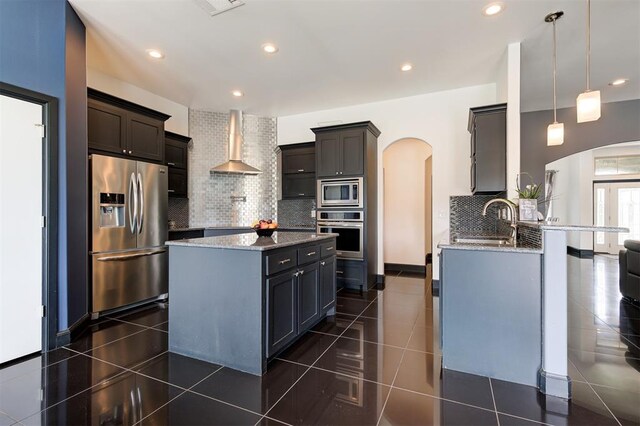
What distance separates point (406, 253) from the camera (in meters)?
5.98

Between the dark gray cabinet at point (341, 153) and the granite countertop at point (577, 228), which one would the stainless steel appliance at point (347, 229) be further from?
the granite countertop at point (577, 228)

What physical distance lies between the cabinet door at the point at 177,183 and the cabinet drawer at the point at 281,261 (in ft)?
10.2

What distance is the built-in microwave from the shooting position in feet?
14.8

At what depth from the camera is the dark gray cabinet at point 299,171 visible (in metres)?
5.38

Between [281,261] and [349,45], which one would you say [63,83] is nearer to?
[281,261]

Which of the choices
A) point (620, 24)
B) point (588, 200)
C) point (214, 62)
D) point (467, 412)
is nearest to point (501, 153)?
point (620, 24)

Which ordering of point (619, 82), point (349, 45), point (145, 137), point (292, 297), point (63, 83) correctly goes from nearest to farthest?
point (292, 297) → point (63, 83) → point (349, 45) → point (145, 137) → point (619, 82)

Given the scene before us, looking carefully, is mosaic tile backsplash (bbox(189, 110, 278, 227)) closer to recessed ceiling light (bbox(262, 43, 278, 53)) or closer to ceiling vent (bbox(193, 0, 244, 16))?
recessed ceiling light (bbox(262, 43, 278, 53))

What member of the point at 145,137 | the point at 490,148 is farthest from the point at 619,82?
the point at 145,137

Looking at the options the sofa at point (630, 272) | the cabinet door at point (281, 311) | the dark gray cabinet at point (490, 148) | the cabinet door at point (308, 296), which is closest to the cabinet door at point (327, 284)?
the cabinet door at point (308, 296)

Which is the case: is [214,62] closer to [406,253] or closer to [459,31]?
[459,31]

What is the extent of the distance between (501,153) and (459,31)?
1.38 meters

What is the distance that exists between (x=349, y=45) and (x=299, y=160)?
243 centimetres

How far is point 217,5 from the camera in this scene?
2.63 metres
